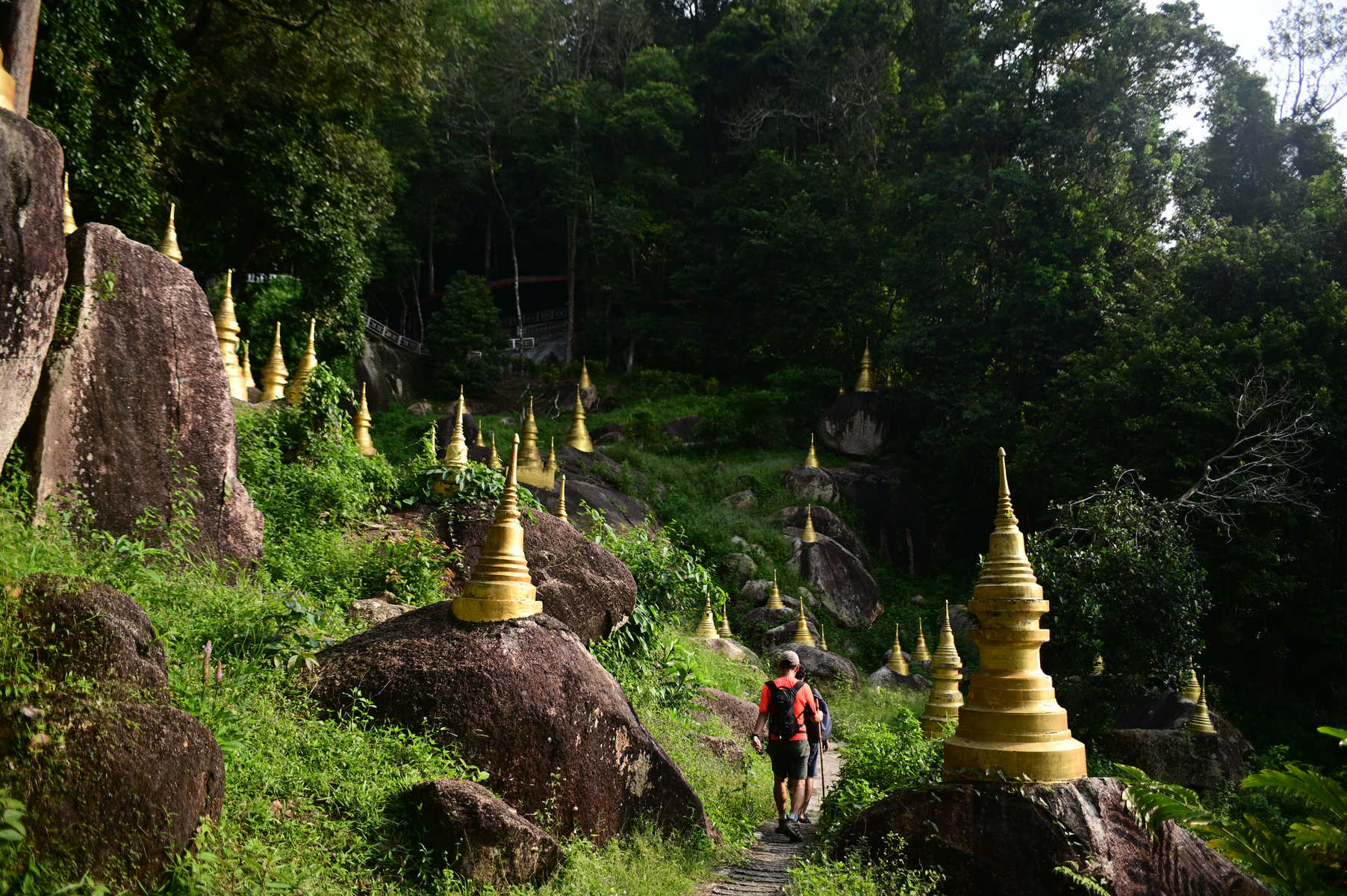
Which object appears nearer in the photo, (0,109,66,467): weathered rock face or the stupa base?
the stupa base

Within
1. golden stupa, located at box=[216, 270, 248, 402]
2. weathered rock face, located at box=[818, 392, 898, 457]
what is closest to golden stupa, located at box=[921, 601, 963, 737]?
golden stupa, located at box=[216, 270, 248, 402]

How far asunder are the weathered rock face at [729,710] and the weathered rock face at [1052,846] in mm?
5109

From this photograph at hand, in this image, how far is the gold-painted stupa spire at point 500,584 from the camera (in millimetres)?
5910

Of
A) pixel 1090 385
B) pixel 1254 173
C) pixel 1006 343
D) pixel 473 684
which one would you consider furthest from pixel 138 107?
pixel 1254 173

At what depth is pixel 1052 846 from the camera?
4707 millimetres

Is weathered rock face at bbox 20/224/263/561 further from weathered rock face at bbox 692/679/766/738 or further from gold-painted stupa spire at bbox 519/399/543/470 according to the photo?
gold-painted stupa spire at bbox 519/399/543/470

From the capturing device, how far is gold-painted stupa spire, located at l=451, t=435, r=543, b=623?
591cm

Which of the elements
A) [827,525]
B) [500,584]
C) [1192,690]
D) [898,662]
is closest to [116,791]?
[500,584]

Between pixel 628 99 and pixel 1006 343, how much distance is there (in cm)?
1821

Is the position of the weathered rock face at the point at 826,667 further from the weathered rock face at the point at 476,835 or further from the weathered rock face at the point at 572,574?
the weathered rock face at the point at 476,835

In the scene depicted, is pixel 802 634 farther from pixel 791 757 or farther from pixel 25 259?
pixel 25 259

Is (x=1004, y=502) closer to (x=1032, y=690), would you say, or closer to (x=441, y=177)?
(x=1032, y=690)

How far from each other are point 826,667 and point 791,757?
34.2 ft

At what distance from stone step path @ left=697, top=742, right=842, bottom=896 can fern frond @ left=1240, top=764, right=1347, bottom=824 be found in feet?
8.36
